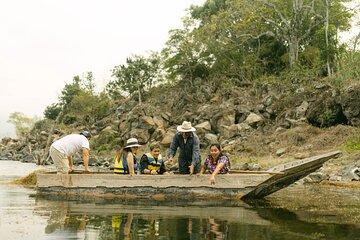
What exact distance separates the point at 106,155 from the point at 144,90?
1233 centimetres

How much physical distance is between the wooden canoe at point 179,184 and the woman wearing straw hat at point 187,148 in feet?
1.42

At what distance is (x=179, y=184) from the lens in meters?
10.1

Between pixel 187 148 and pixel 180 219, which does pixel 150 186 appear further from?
pixel 180 219

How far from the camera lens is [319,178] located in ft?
50.2

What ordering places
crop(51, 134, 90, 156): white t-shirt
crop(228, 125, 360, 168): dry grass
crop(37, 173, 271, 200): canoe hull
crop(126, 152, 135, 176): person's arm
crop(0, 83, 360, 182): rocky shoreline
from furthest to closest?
crop(0, 83, 360, 182): rocky shoreline
crop(228, 125, 360, 168): dry grass
crop(51, 134, 90, 156): white t-shirt
crop(126, 152, 135, 176): person's arm
crop(37, 173, 271, 200): canoe hull

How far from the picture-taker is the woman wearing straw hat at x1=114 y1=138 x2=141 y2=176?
10156mm

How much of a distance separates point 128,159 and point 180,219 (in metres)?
2.95

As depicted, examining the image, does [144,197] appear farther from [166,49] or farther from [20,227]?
[166,49]

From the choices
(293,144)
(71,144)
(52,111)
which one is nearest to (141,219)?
(71,144)

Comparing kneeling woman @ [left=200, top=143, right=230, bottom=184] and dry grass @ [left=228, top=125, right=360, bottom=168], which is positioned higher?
dry grass @ [left=228, top=125, right=360, bottom=168]

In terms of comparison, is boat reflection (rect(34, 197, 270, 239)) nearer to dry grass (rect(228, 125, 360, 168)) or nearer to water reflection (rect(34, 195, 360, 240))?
water reflection (rect(34, 195, 360, 240))

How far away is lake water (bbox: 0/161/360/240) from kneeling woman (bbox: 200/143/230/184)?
29.4 inches

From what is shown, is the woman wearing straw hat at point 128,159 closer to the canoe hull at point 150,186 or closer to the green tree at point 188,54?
the canoe hull at point 150,186

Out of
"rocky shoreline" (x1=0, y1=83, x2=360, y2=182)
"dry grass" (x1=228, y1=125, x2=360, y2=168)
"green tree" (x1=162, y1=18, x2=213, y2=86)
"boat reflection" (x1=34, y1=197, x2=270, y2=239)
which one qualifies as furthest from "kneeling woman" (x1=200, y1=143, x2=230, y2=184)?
"green tree" (x1=162, y1=18, x2=213, y2=86)
